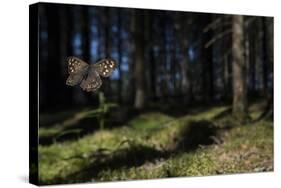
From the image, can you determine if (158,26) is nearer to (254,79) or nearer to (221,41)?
(221,41)

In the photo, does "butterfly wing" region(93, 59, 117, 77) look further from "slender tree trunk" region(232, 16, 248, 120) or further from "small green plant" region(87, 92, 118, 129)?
"slender tree trunk" region(232, 16, 248, 120)

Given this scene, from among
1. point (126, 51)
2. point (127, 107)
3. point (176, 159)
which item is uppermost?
point (126, 51)

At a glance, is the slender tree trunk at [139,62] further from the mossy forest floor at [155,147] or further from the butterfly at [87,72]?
the butterfly at [87,72]

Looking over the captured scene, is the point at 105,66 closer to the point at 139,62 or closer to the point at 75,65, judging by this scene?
the point at 75,65

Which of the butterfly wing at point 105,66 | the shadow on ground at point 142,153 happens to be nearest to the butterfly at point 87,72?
the butterfly wing at point 105,66

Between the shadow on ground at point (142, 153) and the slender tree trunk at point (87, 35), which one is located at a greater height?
the slender tree trunk at point (87, 35)

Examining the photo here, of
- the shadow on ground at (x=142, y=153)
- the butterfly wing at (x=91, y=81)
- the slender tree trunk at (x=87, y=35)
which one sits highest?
the slender tree trunk at (x=87, y=35)

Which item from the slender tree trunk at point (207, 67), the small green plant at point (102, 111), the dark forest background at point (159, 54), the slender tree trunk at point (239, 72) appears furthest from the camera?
the slender tree trunk at point (239, 72)
